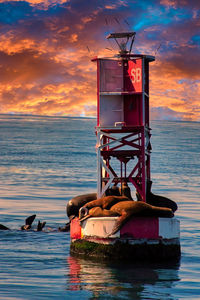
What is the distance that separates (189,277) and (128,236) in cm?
394

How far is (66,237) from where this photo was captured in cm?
4566

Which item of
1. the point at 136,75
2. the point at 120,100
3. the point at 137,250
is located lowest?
the point at 137,250

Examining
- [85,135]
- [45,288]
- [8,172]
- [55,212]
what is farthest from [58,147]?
[45,288]

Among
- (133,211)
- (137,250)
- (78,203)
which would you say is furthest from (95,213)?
(78,203)

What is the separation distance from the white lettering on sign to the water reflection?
1155 centimetres

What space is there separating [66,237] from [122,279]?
630 inches

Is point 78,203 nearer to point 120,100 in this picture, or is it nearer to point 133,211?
point 120,100

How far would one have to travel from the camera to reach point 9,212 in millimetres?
62094

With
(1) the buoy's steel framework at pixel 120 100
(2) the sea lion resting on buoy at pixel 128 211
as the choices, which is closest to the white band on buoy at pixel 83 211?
(2) the sea lion resting on buoy at pixel 128 211

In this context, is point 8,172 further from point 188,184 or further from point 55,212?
point 55,212

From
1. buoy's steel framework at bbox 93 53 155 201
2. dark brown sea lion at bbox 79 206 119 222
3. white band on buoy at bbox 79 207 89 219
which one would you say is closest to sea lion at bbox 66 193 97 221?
buoy's steel framework at bbox 93 53 155 201

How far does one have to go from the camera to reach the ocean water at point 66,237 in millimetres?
28250

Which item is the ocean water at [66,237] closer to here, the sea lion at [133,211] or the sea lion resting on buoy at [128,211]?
the sea lion at [133,211]

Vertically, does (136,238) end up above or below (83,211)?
below
